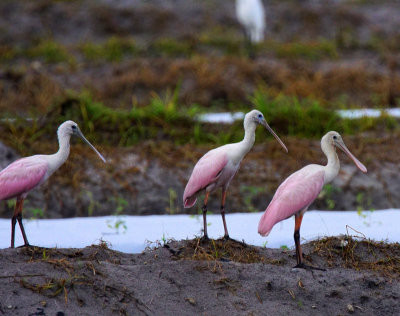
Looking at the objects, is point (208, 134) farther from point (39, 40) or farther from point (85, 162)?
point (39, 40)

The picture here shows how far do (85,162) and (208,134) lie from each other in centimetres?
168

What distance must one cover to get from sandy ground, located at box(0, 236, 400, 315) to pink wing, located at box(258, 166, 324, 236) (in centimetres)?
26

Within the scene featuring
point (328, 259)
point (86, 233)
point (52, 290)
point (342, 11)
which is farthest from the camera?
point (342, 11)

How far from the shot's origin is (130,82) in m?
13.0

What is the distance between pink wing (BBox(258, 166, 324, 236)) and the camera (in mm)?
4484

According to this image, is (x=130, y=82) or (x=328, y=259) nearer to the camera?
(x=328, y=259)

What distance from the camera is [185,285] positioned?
13.5 feet

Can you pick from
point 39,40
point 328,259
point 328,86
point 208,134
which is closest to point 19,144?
point 208,134

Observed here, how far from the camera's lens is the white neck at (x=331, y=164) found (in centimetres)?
461

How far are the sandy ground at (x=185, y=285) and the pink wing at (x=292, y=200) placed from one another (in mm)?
255

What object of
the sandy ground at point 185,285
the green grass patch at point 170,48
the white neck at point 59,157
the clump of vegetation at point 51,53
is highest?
the green grass patch at point 170,48

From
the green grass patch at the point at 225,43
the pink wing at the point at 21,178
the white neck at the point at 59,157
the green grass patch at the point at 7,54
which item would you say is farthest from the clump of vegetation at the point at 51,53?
the pink wing at the point at 21,178

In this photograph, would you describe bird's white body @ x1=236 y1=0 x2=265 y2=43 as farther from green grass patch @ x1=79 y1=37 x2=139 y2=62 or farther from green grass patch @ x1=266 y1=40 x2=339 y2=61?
green grass patch @ x1=79 y1=37 x2=139 y2=62

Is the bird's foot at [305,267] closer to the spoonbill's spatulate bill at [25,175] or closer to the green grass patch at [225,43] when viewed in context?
the spoonbill's spatulate bill at [25,175]
